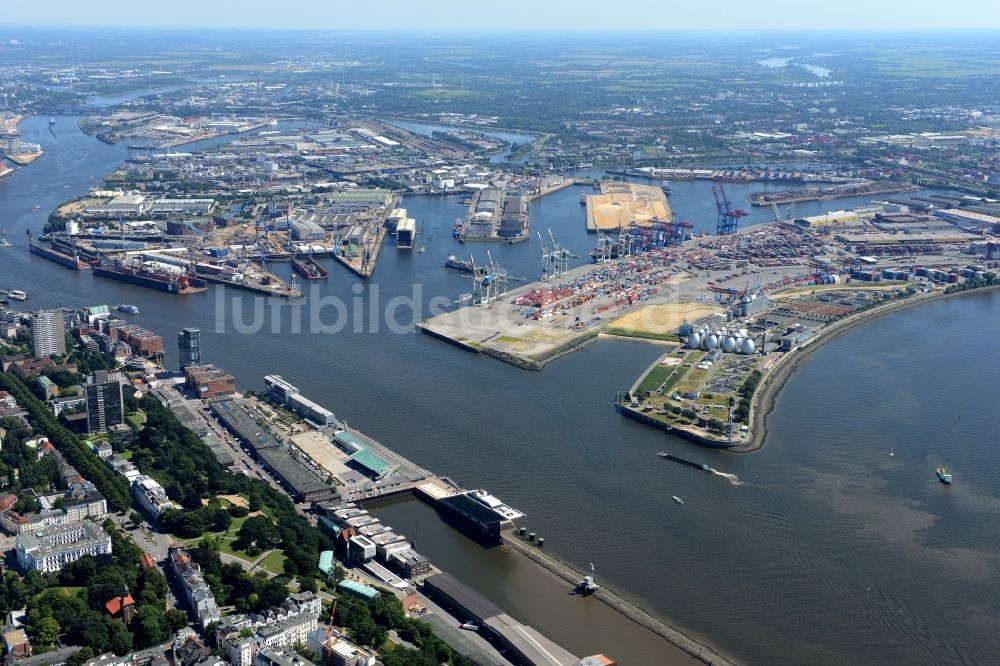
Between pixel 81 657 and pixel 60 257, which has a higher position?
pixel 60 257

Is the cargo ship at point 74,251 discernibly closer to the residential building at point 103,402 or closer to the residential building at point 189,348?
the residential building at point 189,348

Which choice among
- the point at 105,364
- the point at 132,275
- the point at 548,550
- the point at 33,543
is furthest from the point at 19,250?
the point at 548,550

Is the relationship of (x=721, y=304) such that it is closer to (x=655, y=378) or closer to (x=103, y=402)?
(x=655, y=378)

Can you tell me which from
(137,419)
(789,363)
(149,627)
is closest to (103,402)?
(137,419)

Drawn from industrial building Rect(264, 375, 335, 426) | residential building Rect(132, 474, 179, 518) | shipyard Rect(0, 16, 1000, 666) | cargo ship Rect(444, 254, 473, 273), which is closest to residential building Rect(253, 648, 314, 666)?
shipyard Rect(0, 16, 1000, 666)

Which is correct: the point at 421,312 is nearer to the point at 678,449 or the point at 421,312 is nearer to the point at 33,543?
the point at 678,449

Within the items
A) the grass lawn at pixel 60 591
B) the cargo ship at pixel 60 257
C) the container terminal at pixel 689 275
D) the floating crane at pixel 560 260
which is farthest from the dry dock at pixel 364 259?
the grass lawn at pixel 60 591
